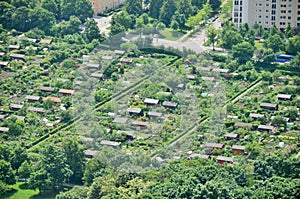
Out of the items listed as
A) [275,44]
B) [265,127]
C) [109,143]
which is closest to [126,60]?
[275,44]

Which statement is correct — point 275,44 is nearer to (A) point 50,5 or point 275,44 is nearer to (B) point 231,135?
(B) point 231,135

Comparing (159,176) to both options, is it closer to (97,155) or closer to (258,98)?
(97,155)

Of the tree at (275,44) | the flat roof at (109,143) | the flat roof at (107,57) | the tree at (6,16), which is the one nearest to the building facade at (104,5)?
the tree at (6,16)

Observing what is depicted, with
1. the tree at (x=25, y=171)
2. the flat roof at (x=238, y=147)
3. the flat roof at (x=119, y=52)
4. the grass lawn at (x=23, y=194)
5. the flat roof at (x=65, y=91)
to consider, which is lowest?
the grass lawn at (x=23, y=194)

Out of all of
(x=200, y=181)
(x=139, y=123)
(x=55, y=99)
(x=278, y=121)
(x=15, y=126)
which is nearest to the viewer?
(x=200, y=181)

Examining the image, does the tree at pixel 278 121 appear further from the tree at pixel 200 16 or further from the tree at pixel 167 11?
the tree at pixel 167 11

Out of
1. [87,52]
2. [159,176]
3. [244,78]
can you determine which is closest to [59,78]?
[87,52]
